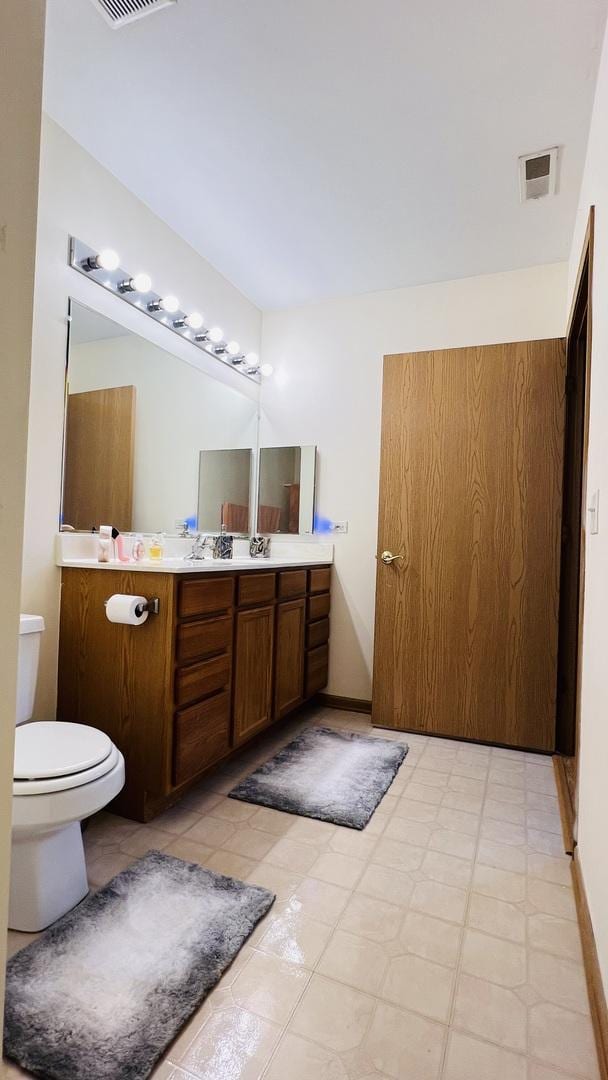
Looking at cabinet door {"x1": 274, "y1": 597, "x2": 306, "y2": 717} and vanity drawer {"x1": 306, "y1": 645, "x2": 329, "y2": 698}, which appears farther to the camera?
vanity drawer {"x1": 306, "y1": 645, "x2": 329, "y2": 698}

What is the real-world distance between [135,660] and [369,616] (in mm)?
1625

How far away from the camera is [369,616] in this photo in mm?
3064

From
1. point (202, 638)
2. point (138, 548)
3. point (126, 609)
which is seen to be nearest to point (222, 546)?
point (138, 548)

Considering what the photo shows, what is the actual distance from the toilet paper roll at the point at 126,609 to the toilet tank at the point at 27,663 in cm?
21

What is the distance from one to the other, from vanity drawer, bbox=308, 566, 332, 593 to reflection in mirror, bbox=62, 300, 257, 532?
707mm

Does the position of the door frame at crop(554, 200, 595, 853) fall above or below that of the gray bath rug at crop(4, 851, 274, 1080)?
above

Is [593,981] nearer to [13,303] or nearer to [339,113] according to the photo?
[13,303]

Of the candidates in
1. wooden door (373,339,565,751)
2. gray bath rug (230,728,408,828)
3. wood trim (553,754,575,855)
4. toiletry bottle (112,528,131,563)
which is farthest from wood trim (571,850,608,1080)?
toiletry bottle (112,528,131,563)

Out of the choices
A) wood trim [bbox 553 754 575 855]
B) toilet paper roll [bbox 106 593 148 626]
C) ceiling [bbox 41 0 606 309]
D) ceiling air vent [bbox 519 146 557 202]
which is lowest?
wood trim [bbox 553 754 575 855]

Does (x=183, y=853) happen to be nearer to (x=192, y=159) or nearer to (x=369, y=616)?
(x=369, y=616)

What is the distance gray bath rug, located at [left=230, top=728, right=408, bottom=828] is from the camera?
1.88 m

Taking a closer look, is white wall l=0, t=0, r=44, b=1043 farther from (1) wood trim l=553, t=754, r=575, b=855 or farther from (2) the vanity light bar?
(1) wood trim l=553, t=754, r=575, b=855

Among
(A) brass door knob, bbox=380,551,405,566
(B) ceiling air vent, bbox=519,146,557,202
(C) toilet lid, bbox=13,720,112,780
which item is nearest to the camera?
(C) toilet lid, bbox=13,720,112,780

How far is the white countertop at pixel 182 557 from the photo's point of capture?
178cm
